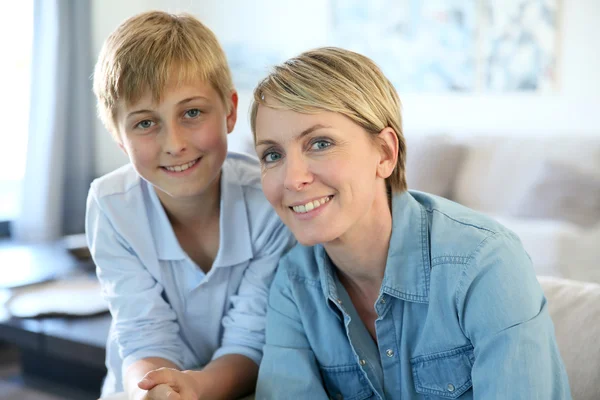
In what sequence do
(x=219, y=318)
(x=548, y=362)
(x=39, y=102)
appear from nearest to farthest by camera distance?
(x=548, y=362), (x=219, y=318), (x=39, y=102)

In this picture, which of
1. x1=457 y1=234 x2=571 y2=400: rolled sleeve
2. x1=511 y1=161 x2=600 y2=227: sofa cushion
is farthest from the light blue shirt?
x1=511 y1=161 x2=600 y2=227: sofa cushion

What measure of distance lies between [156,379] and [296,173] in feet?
1.44

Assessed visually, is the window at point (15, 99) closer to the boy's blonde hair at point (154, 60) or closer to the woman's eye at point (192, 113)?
the boy's blonde hair at point (154, 60)

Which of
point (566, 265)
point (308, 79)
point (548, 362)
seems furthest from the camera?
point (566, 265)

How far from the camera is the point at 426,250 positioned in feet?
3.92

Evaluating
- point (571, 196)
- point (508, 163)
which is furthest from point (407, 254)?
point (508, 163)

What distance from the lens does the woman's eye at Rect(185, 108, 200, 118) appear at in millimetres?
1376

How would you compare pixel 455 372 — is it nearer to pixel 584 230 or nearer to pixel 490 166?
pixel 584 230

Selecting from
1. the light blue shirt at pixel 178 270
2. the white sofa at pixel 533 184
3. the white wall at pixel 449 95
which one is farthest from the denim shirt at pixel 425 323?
the white wall at pixel 449 95

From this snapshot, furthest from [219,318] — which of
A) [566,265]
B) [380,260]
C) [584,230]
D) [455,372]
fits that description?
[584,230]

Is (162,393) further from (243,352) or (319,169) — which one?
(319,169)

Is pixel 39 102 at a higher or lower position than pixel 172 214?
lower

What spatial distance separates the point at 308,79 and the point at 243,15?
4117 millimetres

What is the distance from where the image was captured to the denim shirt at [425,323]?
1028 mm
